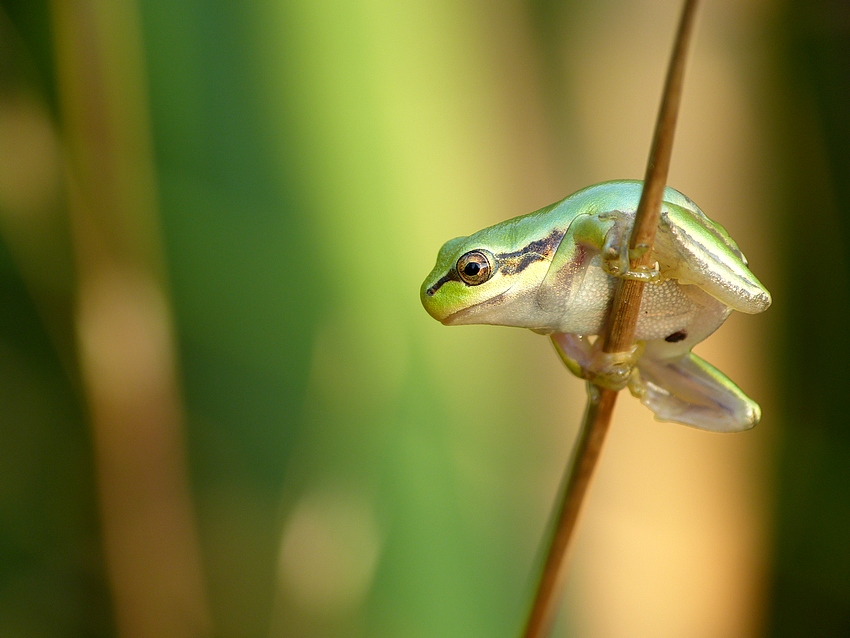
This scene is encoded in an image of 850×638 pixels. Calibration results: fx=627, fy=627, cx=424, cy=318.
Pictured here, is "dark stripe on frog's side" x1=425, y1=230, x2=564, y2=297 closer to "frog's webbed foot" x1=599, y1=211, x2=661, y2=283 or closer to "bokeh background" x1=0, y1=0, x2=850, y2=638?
"frog's webbed foot" x1=599, y1=211, x2=661, y2=283

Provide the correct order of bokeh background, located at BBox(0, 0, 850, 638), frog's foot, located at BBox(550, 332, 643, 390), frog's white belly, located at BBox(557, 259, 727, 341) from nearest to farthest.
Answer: frog's foot, located at BBox(550, 332, 643, 390) < frog's white belly, located at BBox(557, 259, 727, 341) < bokeh background, located at BBox(0, 0, 850, 638)

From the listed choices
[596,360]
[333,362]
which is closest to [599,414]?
[596,360]

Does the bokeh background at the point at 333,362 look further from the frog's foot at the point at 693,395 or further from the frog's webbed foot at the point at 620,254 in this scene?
the frog's webbed foot at the point at 620,254

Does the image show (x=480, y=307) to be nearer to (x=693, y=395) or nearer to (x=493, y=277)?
(x=493, y=277)

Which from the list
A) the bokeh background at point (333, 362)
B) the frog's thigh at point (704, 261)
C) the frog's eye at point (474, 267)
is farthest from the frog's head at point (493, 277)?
the bokeh background at point (333, 362)

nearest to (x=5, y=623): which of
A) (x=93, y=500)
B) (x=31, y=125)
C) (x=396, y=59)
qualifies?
(x=93, y=500)

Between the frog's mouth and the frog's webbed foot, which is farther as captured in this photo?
the frog's mouth

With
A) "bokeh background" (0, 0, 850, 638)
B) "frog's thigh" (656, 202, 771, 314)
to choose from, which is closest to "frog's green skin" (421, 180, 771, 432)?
"frog's thigh" (656, 202, 771, 314)

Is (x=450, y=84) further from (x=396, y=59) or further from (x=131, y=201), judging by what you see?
(x=131, y=201)
